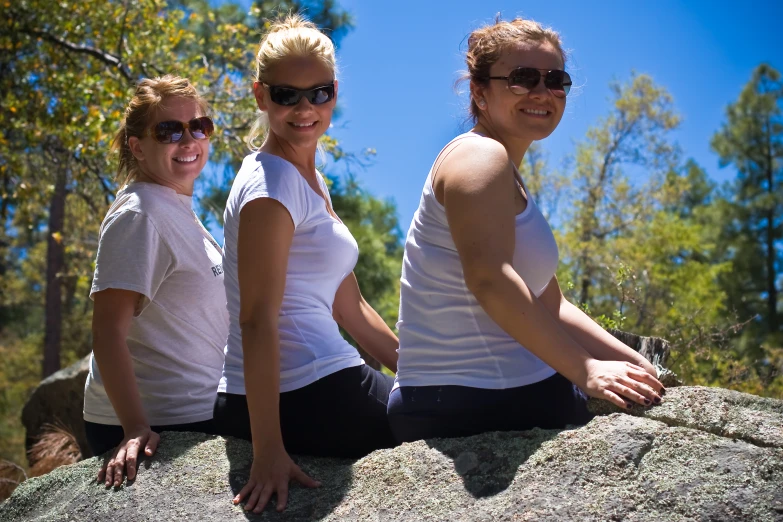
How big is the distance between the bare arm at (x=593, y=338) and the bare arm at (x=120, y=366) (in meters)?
1.62

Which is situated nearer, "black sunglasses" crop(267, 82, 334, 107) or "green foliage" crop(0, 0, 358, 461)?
"black sunglasses" crop(267, 82, 334, 107)

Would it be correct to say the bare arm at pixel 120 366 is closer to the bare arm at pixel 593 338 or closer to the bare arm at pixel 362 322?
the bare arm at pixel 362 322

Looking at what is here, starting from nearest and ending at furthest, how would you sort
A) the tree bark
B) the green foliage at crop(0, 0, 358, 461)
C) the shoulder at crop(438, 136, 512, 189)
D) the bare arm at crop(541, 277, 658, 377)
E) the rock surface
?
the shoulder at crop(438, 136, 512, 189) < the bare arm at crop(541, 277, 658, 377) < the rock surface < the green foliage at crop(0, 0, 358, 461) < the tree bark

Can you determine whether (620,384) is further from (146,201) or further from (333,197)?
(333,197)

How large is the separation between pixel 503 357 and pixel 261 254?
2.80 feet

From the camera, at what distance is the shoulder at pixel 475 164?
2.50 metres

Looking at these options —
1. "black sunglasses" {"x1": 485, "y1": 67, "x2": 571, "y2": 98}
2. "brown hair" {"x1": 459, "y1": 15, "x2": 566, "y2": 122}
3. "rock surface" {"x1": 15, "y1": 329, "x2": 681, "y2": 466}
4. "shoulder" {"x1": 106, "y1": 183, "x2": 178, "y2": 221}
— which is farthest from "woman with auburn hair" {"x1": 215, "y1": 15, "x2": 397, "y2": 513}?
"rock surface" {"x1": 15, "y1": 329, "x2": 681, "y2": 466}

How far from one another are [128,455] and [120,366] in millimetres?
341

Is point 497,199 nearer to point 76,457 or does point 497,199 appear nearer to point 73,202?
point 76,457

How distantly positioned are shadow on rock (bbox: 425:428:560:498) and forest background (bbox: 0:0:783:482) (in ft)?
4.74

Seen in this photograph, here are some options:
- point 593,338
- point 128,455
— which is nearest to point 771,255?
point 593,338

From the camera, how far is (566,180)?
24.4 meters

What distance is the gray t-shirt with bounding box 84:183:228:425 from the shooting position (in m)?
3.25

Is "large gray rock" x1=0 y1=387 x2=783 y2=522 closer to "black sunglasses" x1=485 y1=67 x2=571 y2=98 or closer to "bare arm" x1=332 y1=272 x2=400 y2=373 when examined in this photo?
"bare arm" x1=332 y1=272 x2=400 y2=373
